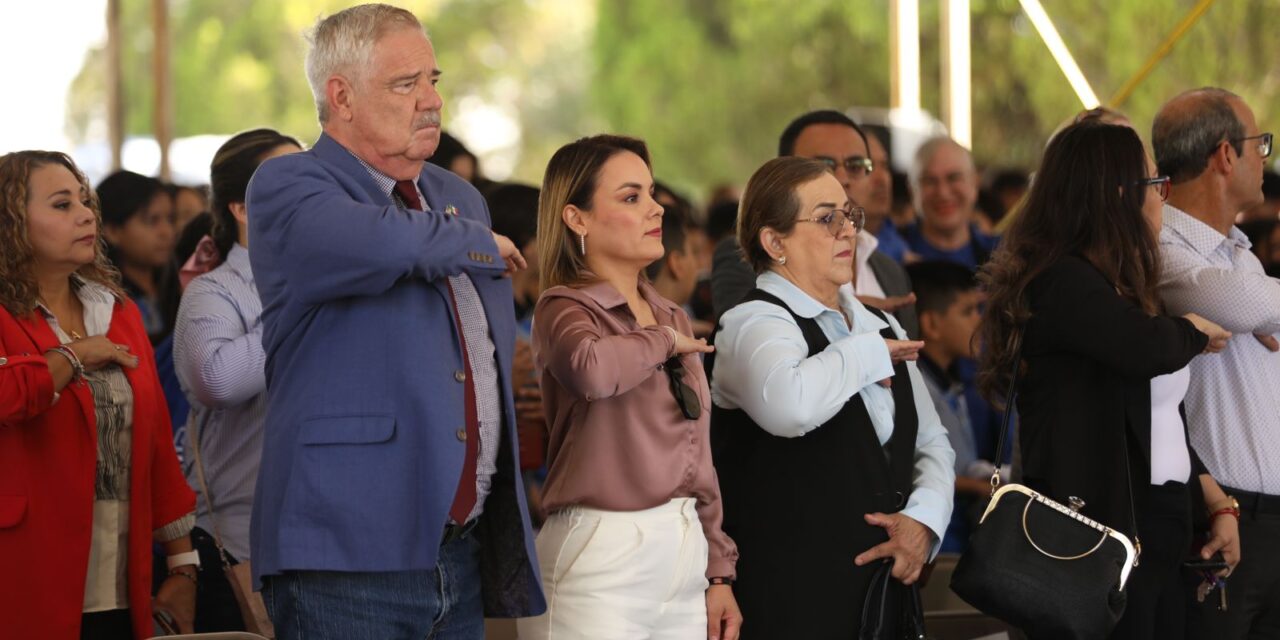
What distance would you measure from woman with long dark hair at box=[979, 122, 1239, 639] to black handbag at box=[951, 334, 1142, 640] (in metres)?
0.13

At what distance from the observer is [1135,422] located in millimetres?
3479

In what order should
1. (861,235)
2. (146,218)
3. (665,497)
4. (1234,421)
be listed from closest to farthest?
(665,497) < (1234,421) < (861,235) < (146,218)

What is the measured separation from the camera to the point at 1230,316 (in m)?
3.63

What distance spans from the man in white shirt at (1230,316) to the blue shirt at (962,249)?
221 cm

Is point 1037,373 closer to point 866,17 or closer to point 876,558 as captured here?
point 876,558

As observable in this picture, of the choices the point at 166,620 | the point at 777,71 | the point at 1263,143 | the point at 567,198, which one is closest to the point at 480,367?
the point at 567,198

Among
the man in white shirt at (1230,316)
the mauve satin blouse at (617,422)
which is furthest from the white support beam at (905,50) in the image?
the mauve satin blouse at (617,422)

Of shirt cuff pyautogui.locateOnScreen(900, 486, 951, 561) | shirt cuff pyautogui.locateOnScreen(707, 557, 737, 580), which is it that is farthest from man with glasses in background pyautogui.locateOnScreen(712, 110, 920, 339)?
shirt cuff pyautogui.locateOnScreen(707, 557, 737, 580)

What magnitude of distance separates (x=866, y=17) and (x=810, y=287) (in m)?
22.7

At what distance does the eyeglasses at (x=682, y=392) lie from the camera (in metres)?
3.09

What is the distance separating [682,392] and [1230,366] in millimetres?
1447

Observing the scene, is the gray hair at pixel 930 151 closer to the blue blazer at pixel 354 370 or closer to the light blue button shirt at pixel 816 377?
the light blue button shirt at pixel 816 377

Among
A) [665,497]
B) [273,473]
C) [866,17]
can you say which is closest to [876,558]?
[665,497]

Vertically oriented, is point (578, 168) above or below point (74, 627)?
above
